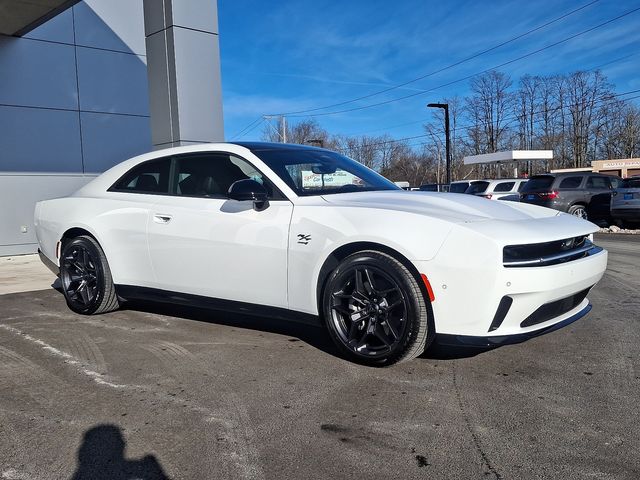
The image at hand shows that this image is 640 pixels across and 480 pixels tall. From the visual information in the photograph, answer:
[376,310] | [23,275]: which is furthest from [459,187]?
[376,310]

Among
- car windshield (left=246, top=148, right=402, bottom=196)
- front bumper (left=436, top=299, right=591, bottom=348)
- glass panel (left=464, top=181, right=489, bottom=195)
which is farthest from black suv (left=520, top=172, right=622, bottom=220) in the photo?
front bumper (left=436, top=299, right=591, bottom=348)

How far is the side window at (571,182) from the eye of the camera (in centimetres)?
1523

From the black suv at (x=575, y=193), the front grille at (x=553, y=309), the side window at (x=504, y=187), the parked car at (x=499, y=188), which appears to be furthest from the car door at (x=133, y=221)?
the side window at (x=504, y=187)

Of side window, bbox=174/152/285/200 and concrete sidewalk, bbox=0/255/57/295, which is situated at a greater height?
side window, bbox=174/152/285/200

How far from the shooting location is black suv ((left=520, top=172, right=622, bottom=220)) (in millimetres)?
15070

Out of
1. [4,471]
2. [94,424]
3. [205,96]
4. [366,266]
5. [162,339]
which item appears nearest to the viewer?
[4,471]

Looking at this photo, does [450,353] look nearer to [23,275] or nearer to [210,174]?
[210,174]

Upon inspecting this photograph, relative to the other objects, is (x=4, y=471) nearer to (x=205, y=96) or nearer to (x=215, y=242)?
(x=215, y=242)

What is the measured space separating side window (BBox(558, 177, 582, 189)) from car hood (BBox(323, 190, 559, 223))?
1225cm

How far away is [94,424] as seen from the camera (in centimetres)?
284

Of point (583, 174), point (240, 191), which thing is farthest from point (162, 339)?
point (583, 174)

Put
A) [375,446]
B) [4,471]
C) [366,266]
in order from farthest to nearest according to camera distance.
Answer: [366,266] → [375,446] → [4,471]

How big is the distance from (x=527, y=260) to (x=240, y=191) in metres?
1.94

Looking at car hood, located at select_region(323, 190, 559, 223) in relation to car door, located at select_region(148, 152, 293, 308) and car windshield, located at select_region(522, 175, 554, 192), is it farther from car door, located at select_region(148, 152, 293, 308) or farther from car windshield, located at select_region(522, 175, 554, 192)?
car windshield, located at select_region(522, 175, 554, 192)
